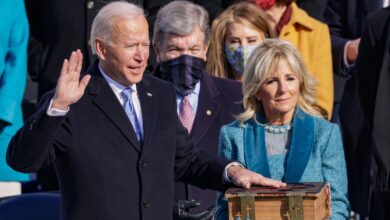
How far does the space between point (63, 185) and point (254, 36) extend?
2710 millimetres

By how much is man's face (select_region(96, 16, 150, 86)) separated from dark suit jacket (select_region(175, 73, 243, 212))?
4.93 feet

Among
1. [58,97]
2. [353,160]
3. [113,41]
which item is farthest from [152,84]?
[353,160]

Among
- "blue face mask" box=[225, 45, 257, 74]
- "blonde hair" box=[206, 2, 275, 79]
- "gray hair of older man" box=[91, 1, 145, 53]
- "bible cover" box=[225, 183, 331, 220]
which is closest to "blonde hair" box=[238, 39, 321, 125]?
"gray hair of older man" box=[91, 1, 145, 53]

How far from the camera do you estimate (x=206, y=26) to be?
793cm

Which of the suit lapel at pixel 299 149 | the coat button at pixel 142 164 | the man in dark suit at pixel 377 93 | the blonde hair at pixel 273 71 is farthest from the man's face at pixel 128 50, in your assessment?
the man in dark suit at pixel 377 93

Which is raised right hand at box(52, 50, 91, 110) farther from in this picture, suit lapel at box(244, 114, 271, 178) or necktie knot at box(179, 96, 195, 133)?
necktie knot at box(179, 96, 195, 133)

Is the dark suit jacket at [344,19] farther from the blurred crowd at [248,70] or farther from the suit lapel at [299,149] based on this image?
the suit lapel at [299,149]

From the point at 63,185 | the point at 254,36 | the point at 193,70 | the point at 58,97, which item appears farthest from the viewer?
the point at 254,36

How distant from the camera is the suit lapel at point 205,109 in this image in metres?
7.57

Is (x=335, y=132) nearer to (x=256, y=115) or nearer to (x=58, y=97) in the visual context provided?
(x=256, y=115)

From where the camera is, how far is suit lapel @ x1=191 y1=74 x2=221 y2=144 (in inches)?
298

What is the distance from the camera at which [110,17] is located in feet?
19.9

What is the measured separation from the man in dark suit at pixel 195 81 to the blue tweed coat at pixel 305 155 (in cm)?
101

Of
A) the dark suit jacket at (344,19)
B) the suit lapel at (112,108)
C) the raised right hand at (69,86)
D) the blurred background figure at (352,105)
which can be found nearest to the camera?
the raised right hand at (69,86)
